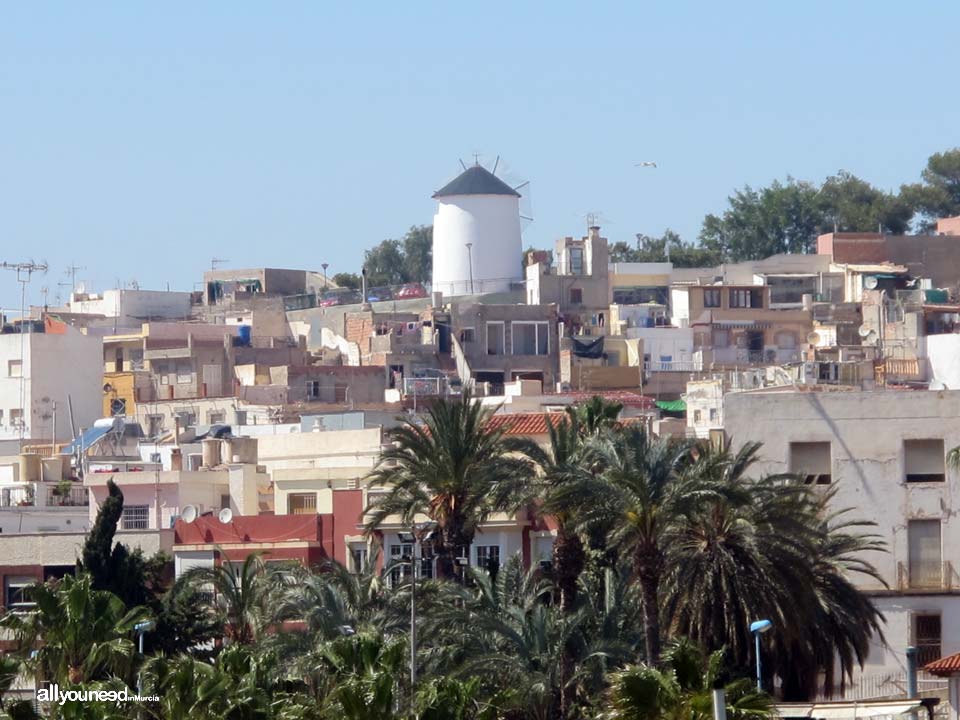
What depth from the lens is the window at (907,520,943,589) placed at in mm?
43062

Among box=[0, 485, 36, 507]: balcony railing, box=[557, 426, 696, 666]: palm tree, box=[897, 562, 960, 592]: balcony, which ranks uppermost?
box=[557, 426, 696, 666]: palm tree

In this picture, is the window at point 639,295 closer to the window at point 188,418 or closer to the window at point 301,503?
the window at point 188,418

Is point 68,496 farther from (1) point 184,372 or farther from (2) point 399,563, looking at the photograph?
(2) point 399,563

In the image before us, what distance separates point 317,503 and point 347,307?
40609 mm

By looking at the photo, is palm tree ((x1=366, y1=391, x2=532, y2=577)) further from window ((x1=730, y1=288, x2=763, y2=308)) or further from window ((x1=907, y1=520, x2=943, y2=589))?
window ((x1=730, y1=288, x2=763, y2=308))

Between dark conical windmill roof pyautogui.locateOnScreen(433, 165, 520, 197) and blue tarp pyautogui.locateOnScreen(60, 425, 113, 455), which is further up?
dark conical windmill roof pyautogui.locateOnScreen(433, 165, 520, 197)

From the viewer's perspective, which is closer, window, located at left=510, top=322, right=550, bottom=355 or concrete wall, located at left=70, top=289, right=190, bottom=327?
window, located at left=510, top=322, right=550, bottom=355

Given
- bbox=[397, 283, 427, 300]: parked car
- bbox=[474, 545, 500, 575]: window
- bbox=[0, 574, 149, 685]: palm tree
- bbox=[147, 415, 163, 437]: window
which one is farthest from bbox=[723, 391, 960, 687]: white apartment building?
bbox=[397, 283, 427, 300]: parked car

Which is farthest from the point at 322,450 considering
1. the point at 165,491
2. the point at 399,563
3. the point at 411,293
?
the point at 411,293

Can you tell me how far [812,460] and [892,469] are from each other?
1.50m

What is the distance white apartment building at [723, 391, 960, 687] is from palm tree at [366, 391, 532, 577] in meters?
6.08

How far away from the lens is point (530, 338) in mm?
80375

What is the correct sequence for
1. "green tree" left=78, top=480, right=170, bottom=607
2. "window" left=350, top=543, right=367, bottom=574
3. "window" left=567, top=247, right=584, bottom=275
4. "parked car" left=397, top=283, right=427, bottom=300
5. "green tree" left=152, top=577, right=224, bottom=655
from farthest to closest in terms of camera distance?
"parked car" left=397, top=283, right=427, bottom=300, "window" left=567, top=247, right=584, bottom=275, "window" left=350, top=543, right=367, bottom=574, "green tree" left=78, top=480, right=170, bottom=607, "green tree" left=152, top=577, right=224, bottom=655

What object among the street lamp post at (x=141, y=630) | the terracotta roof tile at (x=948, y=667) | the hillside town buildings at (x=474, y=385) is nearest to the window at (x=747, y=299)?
the hillside town buildings at (x=474, y=385)
